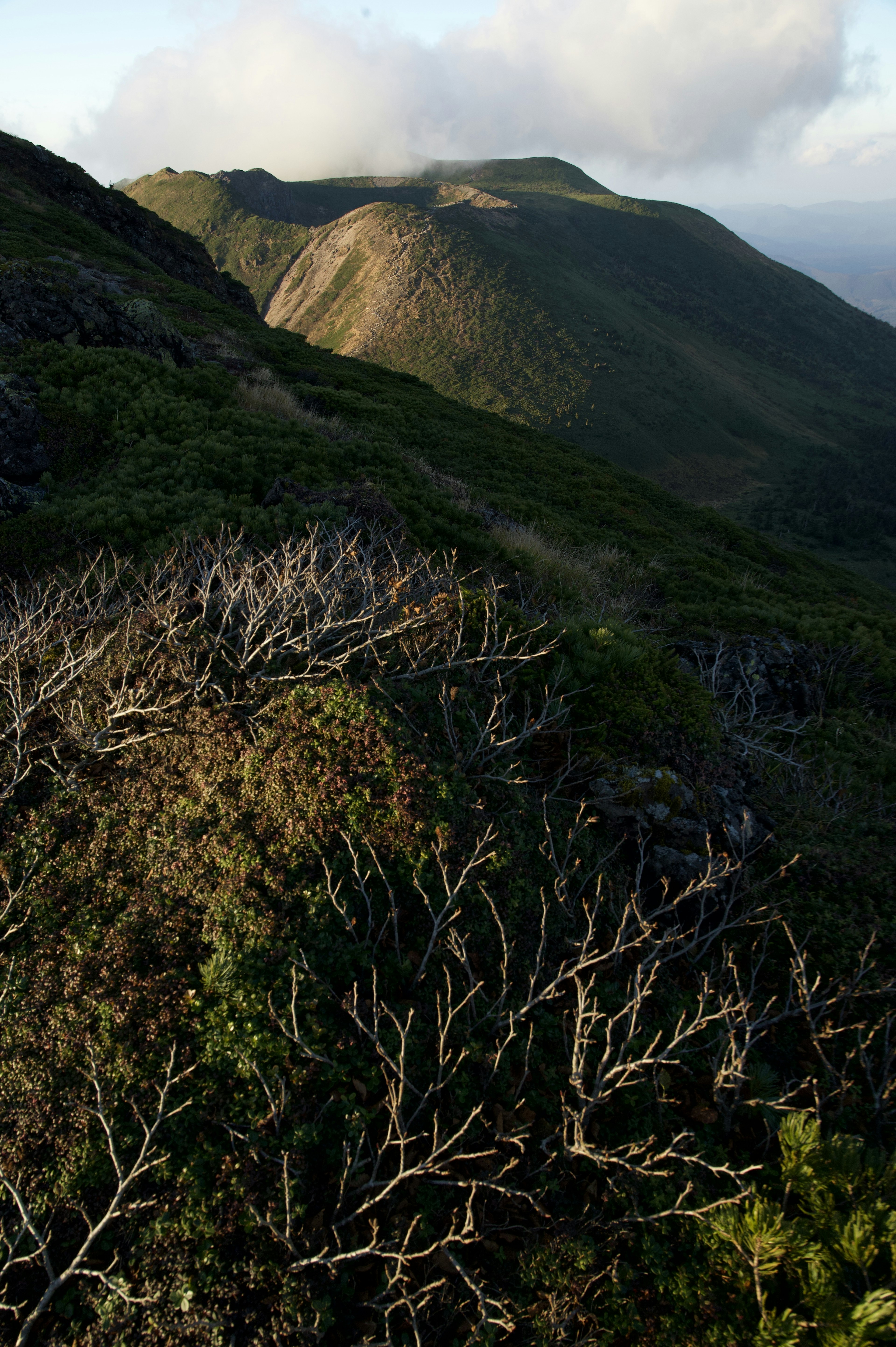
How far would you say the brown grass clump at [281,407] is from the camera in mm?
11336

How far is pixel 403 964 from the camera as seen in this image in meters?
3.41

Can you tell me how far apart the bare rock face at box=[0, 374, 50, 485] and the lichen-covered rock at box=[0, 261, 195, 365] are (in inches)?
102

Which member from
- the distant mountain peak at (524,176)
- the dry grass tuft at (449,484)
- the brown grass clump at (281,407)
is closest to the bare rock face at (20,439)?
the brown grass clump at (281,407)

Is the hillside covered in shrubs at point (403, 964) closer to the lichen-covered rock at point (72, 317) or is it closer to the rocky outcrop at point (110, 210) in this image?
the lichen-covered rock at point (72, 317)

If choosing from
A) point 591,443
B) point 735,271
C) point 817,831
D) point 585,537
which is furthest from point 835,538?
point 735,271

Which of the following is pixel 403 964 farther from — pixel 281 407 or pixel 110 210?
pixel 110 210

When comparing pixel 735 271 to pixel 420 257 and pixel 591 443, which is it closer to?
pixel 420 257

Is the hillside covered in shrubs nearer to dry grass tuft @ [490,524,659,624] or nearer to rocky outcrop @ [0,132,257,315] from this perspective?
dry grass tuft @ [490,524,659,624]

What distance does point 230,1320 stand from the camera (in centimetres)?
231

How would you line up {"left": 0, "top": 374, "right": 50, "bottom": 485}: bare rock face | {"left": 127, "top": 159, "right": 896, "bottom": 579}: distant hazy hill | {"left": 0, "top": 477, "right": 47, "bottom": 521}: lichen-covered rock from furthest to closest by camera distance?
{"left": 127, "top": 159, "right": 896, "bottom": 579}: distant hazy hill → {"left": 0, "top": 374, "right": 50, "bottom": 485}: bare rock face → {"left": 0, "top": 477, "right": 47, "bottom": 521}: lichen-covered rock

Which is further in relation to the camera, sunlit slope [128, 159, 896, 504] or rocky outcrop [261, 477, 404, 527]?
sunlit slope [128, 159, 896, 504]

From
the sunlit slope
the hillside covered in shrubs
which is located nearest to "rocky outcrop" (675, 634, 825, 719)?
the hillside covered in shrubs

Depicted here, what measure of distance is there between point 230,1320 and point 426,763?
2756 mm

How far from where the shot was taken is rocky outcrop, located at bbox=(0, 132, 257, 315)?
23.3 m
